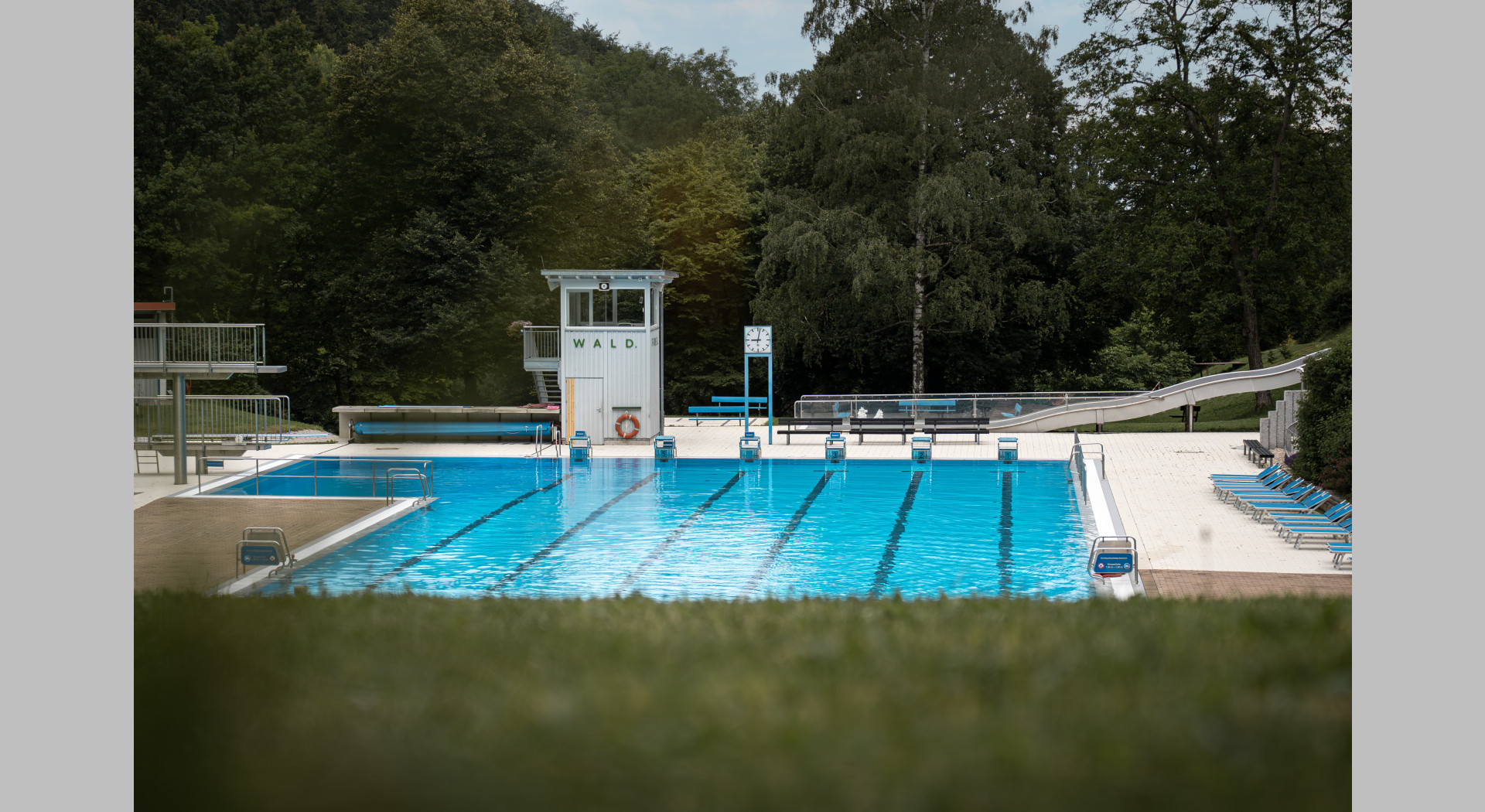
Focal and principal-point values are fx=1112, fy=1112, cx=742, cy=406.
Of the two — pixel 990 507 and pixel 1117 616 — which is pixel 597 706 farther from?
pixel 990 507

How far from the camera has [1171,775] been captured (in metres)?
3.84

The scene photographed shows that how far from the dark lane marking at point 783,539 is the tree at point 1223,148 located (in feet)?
54.2

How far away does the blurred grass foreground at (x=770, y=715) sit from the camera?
3855mm

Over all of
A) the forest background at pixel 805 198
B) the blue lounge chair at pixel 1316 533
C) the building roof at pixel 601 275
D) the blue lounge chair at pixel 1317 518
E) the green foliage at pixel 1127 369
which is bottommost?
the blue lounge chair at pixel 1316 533

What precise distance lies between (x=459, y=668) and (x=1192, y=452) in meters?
20.0

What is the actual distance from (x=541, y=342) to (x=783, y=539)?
19.9m

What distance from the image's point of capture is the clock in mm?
26609

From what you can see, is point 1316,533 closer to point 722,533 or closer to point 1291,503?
point 1291,503

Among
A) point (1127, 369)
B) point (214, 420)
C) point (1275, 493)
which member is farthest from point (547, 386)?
point (1127, 369)

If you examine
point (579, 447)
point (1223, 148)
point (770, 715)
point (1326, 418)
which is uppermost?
point (1223, 148)

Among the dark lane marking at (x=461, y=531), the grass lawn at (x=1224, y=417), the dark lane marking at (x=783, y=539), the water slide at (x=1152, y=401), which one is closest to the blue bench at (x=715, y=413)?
the water slide at (x=1152, y=401)

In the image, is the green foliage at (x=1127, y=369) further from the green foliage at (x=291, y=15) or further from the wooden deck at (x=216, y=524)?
the wooden deck at (x=216, y=524)

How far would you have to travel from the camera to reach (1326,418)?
1609 centimetres

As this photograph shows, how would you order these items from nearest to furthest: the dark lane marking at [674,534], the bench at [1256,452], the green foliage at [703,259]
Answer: the dark lane marking at [674,534] → the bench at [1256,452] → the green foliage at [703,259]
